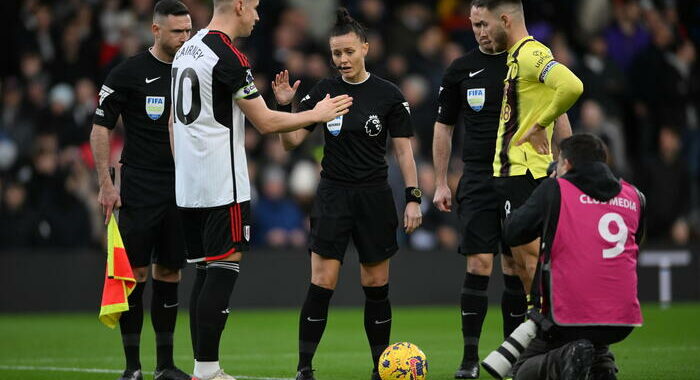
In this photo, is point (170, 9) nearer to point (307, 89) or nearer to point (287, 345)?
point (287, 345)

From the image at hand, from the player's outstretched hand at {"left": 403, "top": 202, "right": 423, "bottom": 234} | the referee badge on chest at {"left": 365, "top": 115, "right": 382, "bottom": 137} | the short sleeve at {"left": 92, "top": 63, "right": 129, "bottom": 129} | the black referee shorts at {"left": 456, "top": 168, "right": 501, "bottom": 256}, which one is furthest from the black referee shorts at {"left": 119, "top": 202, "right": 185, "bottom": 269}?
the black referee shorts at {"left": 456, "top": 168, "right": 501, "bottom": 256}

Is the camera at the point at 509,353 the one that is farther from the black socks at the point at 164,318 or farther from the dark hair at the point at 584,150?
the black socks at the point at 164,318

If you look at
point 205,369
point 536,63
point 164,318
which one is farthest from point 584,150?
point 164,318

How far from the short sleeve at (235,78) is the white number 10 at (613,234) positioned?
7.29 feet

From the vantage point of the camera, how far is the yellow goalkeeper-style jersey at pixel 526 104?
7941 mm

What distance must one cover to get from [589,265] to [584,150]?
65 cm

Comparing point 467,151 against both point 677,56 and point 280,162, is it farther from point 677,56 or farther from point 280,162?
point 677,56

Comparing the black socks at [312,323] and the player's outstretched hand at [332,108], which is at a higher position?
the player's outstretched hand at [332,108]

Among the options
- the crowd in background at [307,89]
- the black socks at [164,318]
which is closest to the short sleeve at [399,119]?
the black socks at [164,318]

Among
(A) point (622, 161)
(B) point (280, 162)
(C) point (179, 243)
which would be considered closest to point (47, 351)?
(C) point (179, 243)

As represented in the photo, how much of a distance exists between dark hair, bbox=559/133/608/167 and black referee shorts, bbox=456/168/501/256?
1.99 meters

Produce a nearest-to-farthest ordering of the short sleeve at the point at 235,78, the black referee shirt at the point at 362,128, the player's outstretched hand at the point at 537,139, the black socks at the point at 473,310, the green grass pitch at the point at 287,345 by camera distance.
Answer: the short sleeve at the point at 235,78, the player's outstretched hand at the point at 537,139, the black referee shirt at the point at 362,128, the black socks at the point at 473,310, the green grass pitch at the point at 287,345

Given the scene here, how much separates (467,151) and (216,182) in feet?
8.04

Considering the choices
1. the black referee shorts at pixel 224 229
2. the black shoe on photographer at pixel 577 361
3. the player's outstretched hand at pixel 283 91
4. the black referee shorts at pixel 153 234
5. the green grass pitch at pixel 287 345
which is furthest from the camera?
the green grass pitch at pixel 287 345
